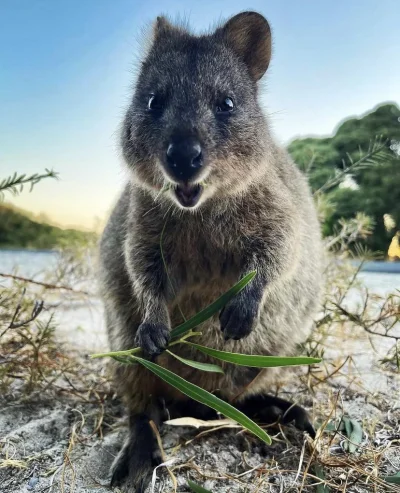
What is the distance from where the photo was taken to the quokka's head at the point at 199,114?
266 cm

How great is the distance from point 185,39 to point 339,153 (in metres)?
3.05

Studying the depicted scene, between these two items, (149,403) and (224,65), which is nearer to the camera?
(224,65)

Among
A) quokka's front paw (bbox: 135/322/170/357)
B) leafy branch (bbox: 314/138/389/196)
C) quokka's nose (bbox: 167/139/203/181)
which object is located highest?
leafy branch (bbox: 314/138/389/196)

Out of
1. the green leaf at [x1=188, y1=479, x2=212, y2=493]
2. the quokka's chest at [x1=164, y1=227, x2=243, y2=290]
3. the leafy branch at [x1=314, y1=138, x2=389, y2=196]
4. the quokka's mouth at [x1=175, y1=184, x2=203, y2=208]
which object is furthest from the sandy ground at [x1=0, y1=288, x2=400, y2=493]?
the leafy branch at [x1=314, y1=138, x2=389, y2=196]

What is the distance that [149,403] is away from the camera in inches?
137

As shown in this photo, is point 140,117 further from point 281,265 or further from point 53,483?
point 53,483

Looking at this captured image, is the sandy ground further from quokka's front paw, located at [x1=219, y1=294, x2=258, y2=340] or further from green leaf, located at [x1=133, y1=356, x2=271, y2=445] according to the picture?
quokka's front paw, located at [x1=219, y1=294, x2=258, y2=340]

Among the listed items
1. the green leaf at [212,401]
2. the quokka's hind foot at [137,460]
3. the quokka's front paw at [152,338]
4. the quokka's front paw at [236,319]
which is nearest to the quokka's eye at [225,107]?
the quokka's front paw at [236,319]

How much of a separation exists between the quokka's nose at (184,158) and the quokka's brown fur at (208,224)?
0.13 feet

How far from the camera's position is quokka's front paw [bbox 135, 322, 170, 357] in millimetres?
2911

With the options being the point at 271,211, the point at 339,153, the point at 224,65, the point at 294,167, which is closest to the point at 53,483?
the point at 271,211

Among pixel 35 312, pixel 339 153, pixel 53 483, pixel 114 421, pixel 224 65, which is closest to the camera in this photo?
pixel 53 483

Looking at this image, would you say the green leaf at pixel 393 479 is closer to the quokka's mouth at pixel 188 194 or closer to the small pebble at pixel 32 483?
the quokka's mouth at pixel 188 194

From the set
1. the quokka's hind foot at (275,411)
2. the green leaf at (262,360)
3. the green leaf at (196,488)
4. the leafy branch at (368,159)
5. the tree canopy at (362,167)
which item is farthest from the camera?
the tree canopy at (362,167)
